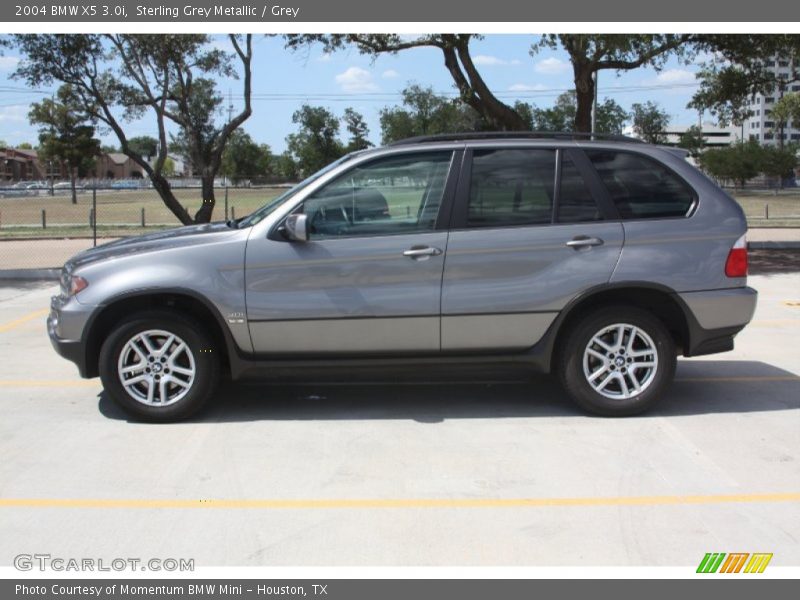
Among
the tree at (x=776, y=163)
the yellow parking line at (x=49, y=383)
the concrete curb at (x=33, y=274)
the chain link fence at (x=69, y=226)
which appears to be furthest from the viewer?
the tree at (x=776, y=163)

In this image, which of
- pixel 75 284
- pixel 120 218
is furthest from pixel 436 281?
pixel 120 218

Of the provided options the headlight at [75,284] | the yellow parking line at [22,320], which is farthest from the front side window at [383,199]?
the yellow parking line at [22,320]

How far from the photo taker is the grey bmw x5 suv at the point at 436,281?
221 inches

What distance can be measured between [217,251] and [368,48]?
13.1 metres

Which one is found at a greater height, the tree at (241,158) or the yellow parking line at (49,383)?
the tree at (241,158)

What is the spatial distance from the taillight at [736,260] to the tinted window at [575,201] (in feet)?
3.05

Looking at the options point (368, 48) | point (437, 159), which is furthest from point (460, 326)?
point (368, 48)

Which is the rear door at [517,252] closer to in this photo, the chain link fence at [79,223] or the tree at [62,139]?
the chain link fence at [79,223]

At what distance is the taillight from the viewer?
A: 5754 mm

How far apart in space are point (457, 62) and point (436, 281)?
12.7m

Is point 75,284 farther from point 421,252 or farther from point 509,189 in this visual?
point 509,189

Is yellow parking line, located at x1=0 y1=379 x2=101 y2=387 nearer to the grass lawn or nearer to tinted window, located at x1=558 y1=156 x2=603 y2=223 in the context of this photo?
tinted window, located at x1=558 y1=156 x2=603 y2=223

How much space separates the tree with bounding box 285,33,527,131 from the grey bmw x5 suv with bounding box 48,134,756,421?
1157cm

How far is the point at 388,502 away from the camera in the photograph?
444cm
